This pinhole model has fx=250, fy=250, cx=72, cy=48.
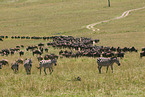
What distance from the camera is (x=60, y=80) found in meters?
17.1

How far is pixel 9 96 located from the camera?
1360cm

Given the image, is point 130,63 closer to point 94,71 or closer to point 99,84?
point 94,71

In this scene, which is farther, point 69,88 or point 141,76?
point 141,76

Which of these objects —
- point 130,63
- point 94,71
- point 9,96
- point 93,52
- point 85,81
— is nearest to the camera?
point 9,96

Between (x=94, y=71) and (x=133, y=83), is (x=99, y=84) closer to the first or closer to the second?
(x=133, y=83)

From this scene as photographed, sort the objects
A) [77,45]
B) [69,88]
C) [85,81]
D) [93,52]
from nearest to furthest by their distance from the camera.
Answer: [69,88], [85,81], [93,52], [77,45]

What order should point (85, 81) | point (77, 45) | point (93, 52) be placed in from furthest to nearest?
point (77, 45) < point (93, 52) < point (85, 81)

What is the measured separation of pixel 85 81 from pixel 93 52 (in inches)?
539

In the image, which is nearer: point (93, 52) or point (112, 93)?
point (112, 93)

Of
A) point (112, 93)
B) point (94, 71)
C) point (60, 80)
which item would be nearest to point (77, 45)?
point (94, 71)

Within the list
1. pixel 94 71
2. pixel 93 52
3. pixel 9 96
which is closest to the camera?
pixel 9 96

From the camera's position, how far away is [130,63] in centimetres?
2309

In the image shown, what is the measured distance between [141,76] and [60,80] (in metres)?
5.56

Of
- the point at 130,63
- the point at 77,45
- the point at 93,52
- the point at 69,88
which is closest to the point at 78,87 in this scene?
the point at 69,88
